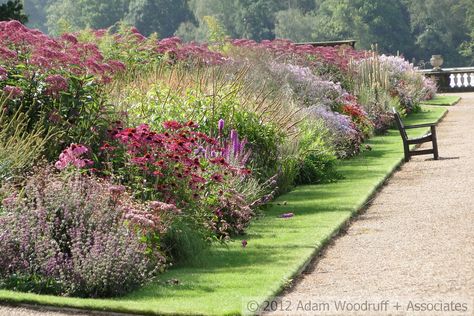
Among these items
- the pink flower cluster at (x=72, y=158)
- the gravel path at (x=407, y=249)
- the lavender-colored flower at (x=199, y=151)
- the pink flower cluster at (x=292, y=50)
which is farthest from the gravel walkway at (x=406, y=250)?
Result: the pink flower cluster at (x=292, y=50)

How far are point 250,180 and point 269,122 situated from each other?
182 centimetres

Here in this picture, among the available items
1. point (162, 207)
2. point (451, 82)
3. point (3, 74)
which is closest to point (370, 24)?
point (451, 82)

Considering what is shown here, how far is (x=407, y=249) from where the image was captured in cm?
945

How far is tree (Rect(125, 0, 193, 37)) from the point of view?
273 feet

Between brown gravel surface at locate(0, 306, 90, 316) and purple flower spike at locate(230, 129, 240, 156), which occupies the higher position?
purple flower spike at locate(230, 129, 240, 156)

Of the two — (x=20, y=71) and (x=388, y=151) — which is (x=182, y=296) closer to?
(x=20, y=71)

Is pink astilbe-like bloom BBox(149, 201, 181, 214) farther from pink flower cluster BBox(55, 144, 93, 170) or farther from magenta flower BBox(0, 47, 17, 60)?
magenta flower BBox(0, 47, 17, 60)

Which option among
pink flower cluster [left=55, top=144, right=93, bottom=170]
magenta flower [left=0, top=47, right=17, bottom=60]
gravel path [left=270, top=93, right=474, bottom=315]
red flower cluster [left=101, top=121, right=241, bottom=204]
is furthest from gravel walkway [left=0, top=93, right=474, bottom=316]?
magenta flower [left=0, top=47, right=17, bottom=60]

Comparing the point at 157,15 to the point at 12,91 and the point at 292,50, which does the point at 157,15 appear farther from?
the point at 12,91

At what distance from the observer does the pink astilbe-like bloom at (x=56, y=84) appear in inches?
388

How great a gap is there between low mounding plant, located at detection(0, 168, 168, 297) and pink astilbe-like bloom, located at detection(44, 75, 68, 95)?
127cm

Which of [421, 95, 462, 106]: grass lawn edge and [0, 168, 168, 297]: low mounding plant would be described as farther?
[421, 95, 462, 106]: grass lawn edge

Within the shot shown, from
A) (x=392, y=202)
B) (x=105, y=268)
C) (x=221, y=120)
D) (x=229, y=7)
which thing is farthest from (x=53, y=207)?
(x=229, y=7)

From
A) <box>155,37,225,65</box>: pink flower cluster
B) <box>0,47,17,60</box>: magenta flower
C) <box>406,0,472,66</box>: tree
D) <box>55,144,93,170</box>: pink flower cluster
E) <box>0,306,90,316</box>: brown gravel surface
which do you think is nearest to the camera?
<box>0,306,90,316</box>: brown gravel surface
